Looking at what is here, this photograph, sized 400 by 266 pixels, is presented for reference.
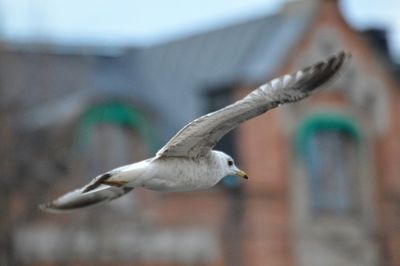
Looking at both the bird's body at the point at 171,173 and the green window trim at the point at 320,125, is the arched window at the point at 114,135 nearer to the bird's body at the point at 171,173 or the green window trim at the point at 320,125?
the green window trim at the point at 320,125

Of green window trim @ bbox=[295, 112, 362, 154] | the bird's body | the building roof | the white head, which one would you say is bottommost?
the bird's body

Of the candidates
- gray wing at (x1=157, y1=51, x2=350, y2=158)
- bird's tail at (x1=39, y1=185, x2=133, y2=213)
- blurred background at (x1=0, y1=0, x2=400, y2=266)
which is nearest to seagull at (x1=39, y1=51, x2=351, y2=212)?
gray wing at (x1=157, y1=51, x2=350, y2=158)

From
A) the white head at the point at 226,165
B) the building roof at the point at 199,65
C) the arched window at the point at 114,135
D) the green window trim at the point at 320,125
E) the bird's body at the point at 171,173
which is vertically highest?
the building roof at the point at 199,65

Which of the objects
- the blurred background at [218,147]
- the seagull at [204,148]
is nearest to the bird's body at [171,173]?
the seagull at [204,148]

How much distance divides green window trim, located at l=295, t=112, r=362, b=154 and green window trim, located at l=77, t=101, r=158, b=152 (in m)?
3.01

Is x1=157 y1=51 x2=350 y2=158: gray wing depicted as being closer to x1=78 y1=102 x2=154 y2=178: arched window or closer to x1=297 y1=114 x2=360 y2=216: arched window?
x1=78 y1=102 x2=154 y2=178: arched window

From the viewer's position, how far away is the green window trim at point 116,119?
75.2 feet

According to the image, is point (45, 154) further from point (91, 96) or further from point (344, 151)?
point (344, 151)

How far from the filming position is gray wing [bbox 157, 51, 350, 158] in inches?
308

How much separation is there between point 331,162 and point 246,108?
1858 centimetres

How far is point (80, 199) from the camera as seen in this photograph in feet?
29.6

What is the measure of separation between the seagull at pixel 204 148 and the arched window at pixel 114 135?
14307 millimetres

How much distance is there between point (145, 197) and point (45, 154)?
2.92 m

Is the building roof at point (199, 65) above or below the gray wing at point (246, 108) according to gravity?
above
